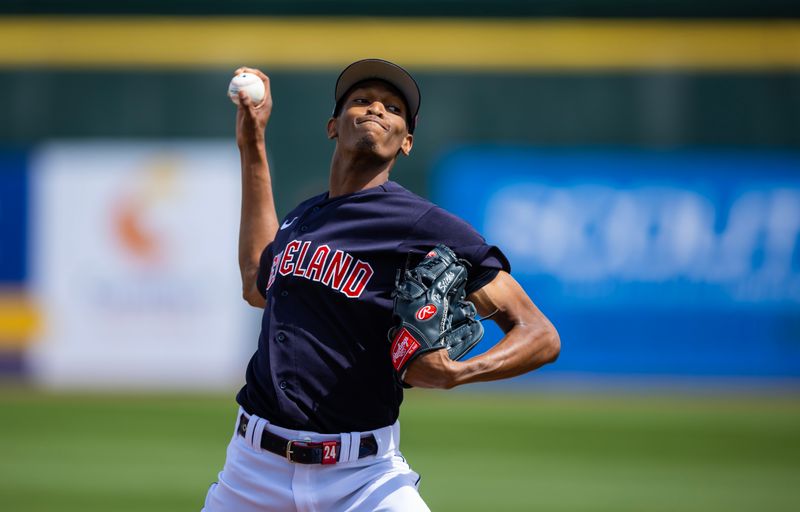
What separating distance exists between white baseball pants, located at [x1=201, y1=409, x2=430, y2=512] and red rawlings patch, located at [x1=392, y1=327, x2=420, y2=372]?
10.8 inches

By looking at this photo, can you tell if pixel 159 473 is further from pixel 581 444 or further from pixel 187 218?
pixel 187 218

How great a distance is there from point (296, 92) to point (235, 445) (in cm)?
871

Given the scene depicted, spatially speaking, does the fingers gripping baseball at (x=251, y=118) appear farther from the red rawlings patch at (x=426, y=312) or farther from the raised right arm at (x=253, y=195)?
the red rawlings patch at (x=426, y=312)

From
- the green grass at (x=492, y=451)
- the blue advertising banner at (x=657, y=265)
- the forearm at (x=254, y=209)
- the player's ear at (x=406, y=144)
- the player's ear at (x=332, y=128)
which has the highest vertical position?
the blue advertising banner at (x=657, y=265)

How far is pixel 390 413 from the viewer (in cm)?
296

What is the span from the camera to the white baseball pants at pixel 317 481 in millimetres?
2799

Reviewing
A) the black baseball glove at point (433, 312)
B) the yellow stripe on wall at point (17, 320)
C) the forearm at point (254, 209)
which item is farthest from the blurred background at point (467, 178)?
the black baseball glove at point (433, 312)

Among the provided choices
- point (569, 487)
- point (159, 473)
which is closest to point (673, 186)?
point (569, 487)

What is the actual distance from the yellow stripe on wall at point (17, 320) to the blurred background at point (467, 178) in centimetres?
2

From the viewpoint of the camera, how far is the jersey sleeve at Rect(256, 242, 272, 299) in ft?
10.8

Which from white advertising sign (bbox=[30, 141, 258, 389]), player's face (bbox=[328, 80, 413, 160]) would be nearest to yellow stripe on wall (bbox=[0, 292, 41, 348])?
white advertising sign (bbox=[30, 141, 258, 389])

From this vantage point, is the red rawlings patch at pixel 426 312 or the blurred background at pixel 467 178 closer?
the red rawlings patch at pixel 426 312

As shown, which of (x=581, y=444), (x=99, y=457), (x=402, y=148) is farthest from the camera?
(x=581, y=444)

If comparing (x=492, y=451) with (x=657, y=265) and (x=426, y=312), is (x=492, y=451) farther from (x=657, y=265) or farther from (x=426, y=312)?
(x=426, y=312)
